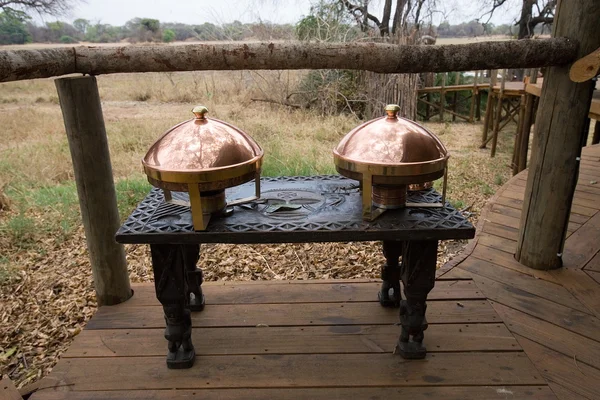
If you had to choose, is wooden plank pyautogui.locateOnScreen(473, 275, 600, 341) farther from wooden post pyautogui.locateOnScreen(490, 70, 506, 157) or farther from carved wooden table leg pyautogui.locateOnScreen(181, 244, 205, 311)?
wooden post pyautogui.locateOnScreen(490, 70, 506, 157)

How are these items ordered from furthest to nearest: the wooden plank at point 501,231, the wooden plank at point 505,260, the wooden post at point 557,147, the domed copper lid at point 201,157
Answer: the wooden plank at point 501,231
the wooden plank at point 505,260
the wooden post at point 557,147
the domed copper lid at point 201,157

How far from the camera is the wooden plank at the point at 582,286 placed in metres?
2.25

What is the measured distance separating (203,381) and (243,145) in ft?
3.24

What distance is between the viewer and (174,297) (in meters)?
1.74

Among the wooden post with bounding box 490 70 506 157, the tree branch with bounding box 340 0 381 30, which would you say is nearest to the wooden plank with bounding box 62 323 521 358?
the wooden post with bounding box 490 70 506 157

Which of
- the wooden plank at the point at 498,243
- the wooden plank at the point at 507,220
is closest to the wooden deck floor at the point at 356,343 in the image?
the wooden plank at the point at 498,243

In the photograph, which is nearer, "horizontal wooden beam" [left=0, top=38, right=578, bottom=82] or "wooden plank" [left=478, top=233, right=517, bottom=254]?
"horizontal wooden beam" [left=0, top=38, right=578, bottom=82]

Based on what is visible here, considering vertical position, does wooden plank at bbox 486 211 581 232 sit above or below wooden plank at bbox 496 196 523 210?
below

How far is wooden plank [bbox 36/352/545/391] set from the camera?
68.5 inches

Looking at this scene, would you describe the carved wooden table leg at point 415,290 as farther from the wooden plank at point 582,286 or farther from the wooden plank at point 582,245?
the wooden plank at point 582,245

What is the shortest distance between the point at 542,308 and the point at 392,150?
4.41 ft

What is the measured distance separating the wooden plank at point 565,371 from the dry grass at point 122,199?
149 cm

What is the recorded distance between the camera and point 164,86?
1253cm

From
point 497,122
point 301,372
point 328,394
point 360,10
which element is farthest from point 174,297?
point 360,10
